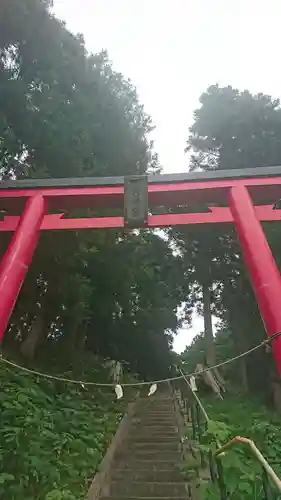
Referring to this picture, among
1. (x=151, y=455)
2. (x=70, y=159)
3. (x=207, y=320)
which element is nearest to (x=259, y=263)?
(x=151, y=455)

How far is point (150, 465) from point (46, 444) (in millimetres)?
1719

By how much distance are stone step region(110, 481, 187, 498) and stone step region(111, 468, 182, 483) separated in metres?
0.16

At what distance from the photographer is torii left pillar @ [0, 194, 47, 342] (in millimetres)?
4438

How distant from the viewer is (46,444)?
4.88 m

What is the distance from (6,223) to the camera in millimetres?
5871

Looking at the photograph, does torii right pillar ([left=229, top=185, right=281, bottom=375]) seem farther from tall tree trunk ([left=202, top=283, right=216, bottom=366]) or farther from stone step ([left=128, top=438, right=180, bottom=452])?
tall tree trunk ([left=202, top=283, right=216, bottom=366])

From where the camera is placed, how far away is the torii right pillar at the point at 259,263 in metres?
3.94

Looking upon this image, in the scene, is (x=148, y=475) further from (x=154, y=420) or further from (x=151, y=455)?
(x=154, y=420)

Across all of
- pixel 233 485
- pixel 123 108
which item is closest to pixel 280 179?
Answer: pixel 233 485

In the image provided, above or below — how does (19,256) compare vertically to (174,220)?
below

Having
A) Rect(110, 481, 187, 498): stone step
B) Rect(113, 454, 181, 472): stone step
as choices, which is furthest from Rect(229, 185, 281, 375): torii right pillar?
Rect(113, 454, 181, 472): stone step

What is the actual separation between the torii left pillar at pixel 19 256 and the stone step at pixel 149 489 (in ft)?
7.74

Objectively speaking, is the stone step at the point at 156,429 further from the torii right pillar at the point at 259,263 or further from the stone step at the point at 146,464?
the torii right pillar at the point at 259,263

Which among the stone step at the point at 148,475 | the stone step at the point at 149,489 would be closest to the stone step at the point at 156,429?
the stone step at the point at 148,475
